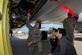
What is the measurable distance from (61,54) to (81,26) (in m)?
17.2

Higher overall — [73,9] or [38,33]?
[73,9]

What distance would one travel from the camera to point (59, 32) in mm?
5559

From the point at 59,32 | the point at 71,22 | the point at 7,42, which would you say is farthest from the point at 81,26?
the point at 7,42

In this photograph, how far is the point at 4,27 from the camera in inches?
102

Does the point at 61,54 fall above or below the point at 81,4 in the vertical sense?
below

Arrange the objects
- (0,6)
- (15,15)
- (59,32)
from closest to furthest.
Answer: (0,6) → (59,32) → (15,15)

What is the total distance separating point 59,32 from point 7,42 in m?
2.97

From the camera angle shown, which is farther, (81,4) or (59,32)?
(81,4)

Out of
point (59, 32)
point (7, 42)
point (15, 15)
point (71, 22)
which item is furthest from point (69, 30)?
point (7, 42)

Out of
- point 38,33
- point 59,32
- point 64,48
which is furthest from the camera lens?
point 38,33

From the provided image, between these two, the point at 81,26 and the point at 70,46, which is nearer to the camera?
the point at 70,46

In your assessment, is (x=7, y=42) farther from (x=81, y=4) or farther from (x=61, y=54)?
(x=81, y=4)

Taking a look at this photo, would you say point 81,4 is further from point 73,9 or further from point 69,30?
point 69,30

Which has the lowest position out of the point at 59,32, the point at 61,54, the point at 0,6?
the point at 61,54
